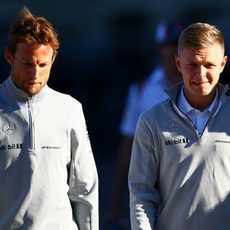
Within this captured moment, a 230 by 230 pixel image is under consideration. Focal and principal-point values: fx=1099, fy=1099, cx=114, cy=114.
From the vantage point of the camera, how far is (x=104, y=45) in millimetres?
10758

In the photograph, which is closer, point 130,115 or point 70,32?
point 130,115

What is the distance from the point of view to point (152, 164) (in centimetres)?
524

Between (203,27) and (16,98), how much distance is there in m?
0.95

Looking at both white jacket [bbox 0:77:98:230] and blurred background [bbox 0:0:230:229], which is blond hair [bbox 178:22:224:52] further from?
blurred background [bbox 0:0:230:229]

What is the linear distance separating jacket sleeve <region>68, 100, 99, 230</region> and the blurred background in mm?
4942

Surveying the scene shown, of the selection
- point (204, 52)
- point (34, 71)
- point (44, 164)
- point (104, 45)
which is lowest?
point (44, 164)

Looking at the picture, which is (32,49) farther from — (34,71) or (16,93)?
(16,93)

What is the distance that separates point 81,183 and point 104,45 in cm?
557

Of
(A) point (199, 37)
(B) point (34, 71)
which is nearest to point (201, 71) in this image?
(A) point (199, 37)

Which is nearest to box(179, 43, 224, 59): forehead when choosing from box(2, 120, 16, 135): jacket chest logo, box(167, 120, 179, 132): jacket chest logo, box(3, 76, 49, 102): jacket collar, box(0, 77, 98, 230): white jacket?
box(167, 120, 179, 132): jacket chest logo

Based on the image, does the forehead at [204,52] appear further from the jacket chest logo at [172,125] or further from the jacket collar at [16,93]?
the jacket collar at [16,93]

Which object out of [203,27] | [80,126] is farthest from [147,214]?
[203,27]

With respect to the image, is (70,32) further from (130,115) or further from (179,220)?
(179,220)

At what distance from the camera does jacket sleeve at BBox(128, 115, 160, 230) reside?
→ 17.2 ft
